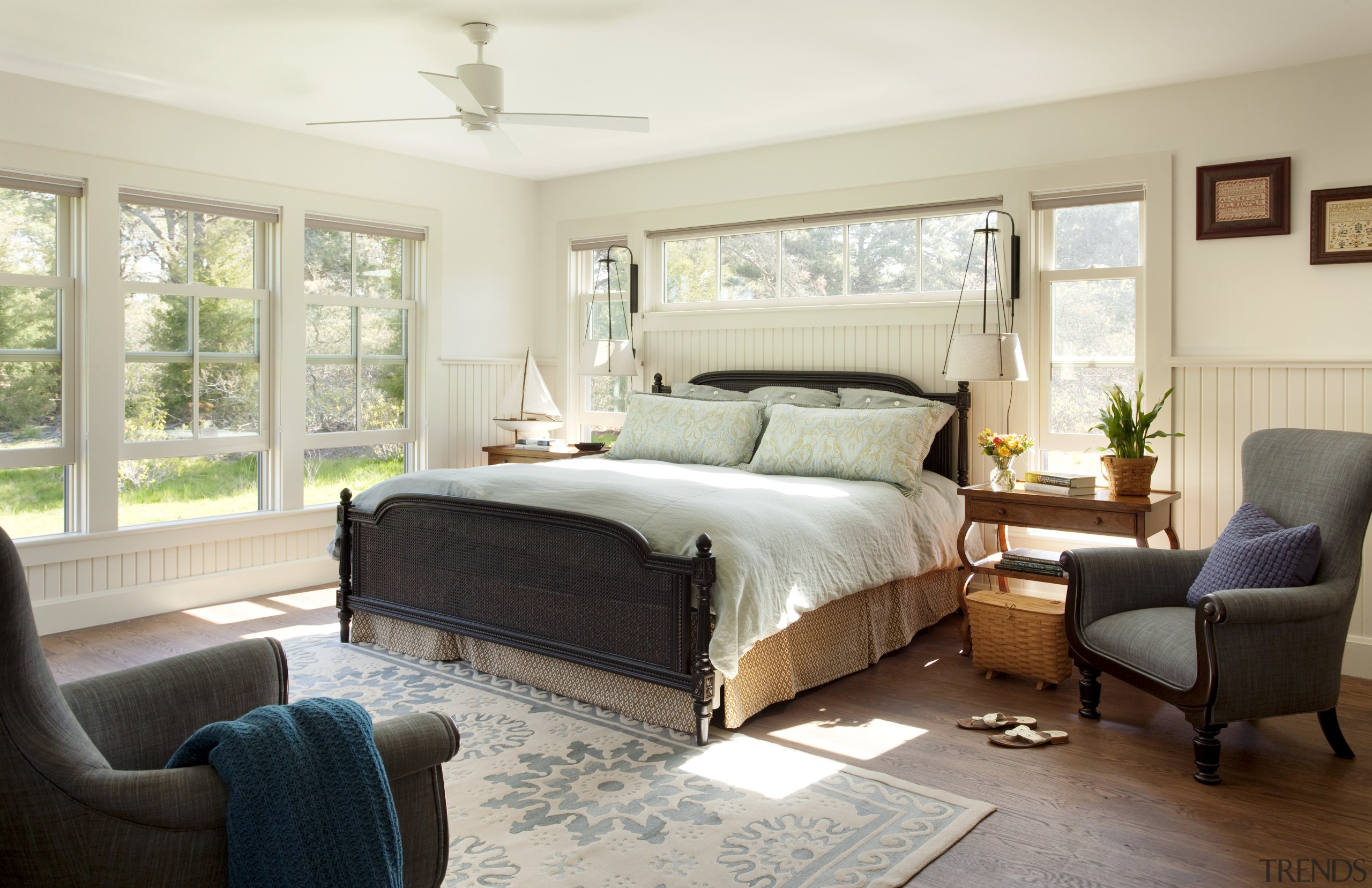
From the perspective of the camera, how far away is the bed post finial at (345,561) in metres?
4.18

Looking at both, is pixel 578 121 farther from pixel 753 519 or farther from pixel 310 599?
pixel 310 599

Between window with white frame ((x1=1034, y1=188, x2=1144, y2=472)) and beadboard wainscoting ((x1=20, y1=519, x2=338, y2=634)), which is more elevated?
window with white frame ((x1=1034, y1=188, x2=1144, y2=472))

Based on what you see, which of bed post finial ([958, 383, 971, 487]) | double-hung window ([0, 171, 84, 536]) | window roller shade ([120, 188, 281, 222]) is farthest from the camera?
bed post finial ([958, 383, 971, 487])

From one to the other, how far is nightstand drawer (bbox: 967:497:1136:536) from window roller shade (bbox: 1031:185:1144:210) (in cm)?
148

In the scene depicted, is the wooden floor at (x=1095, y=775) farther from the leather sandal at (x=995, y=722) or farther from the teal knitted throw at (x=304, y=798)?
the teal knitted throw at (x=304, y=798)

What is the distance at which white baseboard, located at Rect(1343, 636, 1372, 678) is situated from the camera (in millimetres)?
3855

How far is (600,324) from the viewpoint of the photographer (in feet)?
20.7

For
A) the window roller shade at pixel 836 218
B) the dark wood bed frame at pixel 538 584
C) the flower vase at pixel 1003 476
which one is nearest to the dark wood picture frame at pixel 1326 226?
the window roller shade at pixel 836 218

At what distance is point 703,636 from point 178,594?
3.16 meters

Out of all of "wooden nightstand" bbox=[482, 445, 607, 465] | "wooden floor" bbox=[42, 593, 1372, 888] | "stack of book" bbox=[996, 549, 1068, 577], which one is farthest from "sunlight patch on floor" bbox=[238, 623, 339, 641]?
"stack of book" bbox=[996, 549, 1068, 577]

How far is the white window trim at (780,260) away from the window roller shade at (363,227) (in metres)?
1.10

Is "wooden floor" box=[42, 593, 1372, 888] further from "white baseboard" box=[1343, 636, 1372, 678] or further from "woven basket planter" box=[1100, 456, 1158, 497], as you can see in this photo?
"woven basket planter" box=[1100, 456, 1158, 497]

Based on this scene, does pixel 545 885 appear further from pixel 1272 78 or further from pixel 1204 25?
pixel 1272 78

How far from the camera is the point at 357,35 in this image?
12.1 ft
